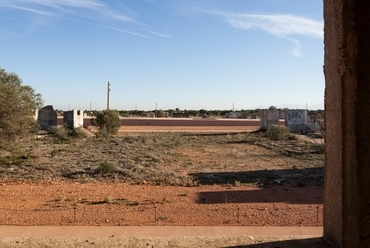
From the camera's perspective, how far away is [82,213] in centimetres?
1054

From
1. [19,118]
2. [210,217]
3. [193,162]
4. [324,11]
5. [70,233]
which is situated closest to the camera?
[324,11]

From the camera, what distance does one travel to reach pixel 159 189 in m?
14.7

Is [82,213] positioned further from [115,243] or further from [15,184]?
[15,184]

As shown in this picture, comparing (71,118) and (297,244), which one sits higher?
(71,118)

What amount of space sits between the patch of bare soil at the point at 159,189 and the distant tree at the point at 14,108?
5.81 ft

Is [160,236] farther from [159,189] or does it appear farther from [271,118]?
[271,118]

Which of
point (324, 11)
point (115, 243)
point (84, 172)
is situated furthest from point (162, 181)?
point (324, 11)

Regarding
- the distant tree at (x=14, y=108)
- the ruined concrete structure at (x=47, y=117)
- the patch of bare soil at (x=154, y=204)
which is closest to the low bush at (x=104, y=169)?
the patch of bare soil at (x=154, y=204)

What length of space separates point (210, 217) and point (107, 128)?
3390 cm

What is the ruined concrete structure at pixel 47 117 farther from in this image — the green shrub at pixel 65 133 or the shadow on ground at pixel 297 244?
the shadow on ground at pixel 297 244
